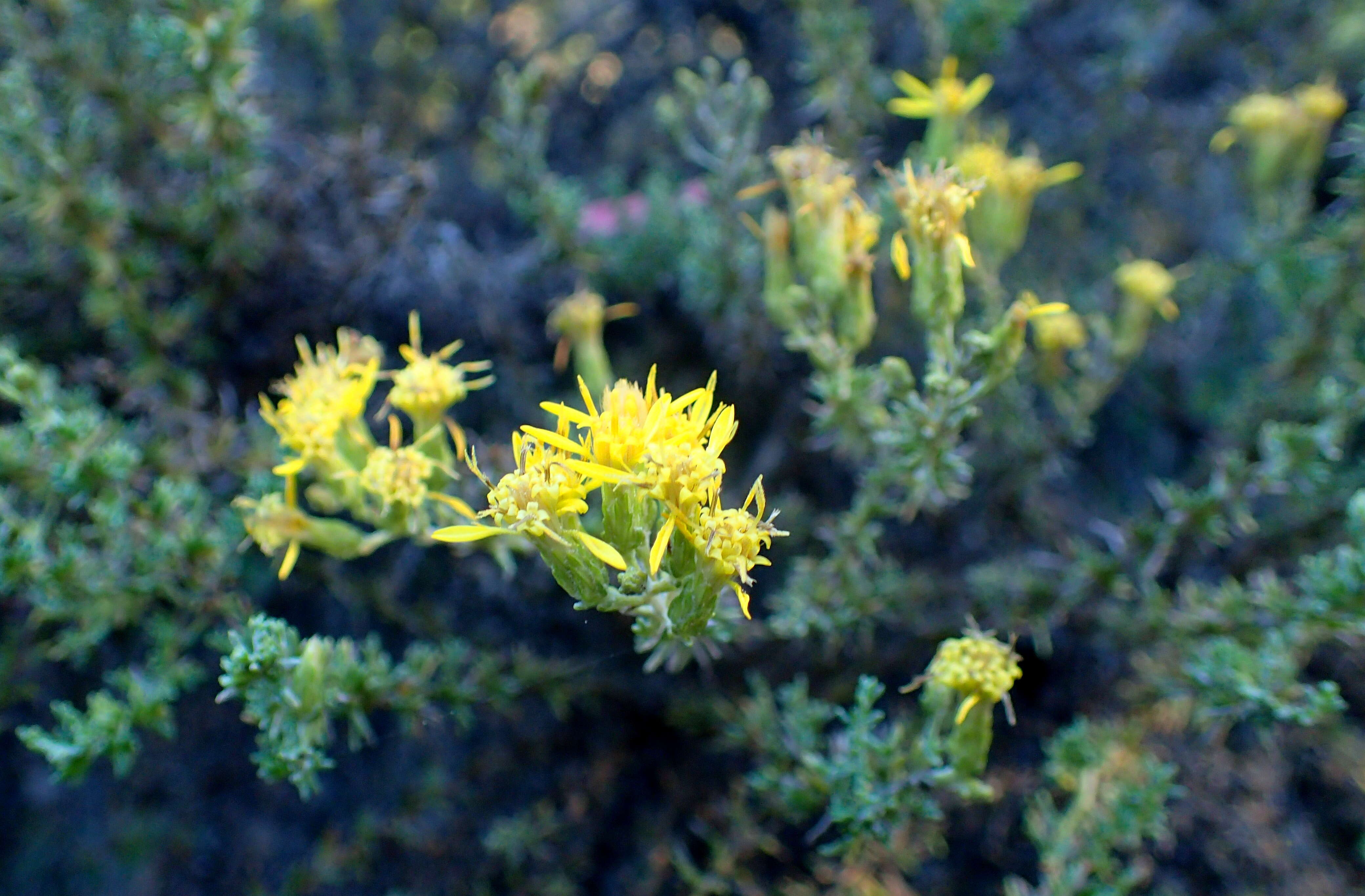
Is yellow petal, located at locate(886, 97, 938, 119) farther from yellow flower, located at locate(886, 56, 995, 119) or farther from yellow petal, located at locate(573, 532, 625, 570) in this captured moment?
yellow petal, located at locate(573, 532, 625, 570)

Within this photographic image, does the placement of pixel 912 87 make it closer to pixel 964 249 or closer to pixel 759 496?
pixel 964 249

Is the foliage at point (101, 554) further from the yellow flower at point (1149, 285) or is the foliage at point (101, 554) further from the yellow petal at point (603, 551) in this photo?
the yellow flower at point (1149, 285)

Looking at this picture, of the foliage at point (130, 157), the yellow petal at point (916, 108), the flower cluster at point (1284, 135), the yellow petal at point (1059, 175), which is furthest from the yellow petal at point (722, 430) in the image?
the flower cluster at point (1284, 135)

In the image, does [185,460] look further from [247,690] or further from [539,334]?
[539,334]

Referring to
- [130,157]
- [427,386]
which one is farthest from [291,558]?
[130,157]

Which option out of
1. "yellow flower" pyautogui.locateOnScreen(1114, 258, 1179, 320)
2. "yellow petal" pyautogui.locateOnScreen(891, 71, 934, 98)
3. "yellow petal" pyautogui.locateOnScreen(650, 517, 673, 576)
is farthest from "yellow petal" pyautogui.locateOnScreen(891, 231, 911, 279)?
"yellow flower" pyautogui.locateOnScreen(1114, 258, 1179, 320)
